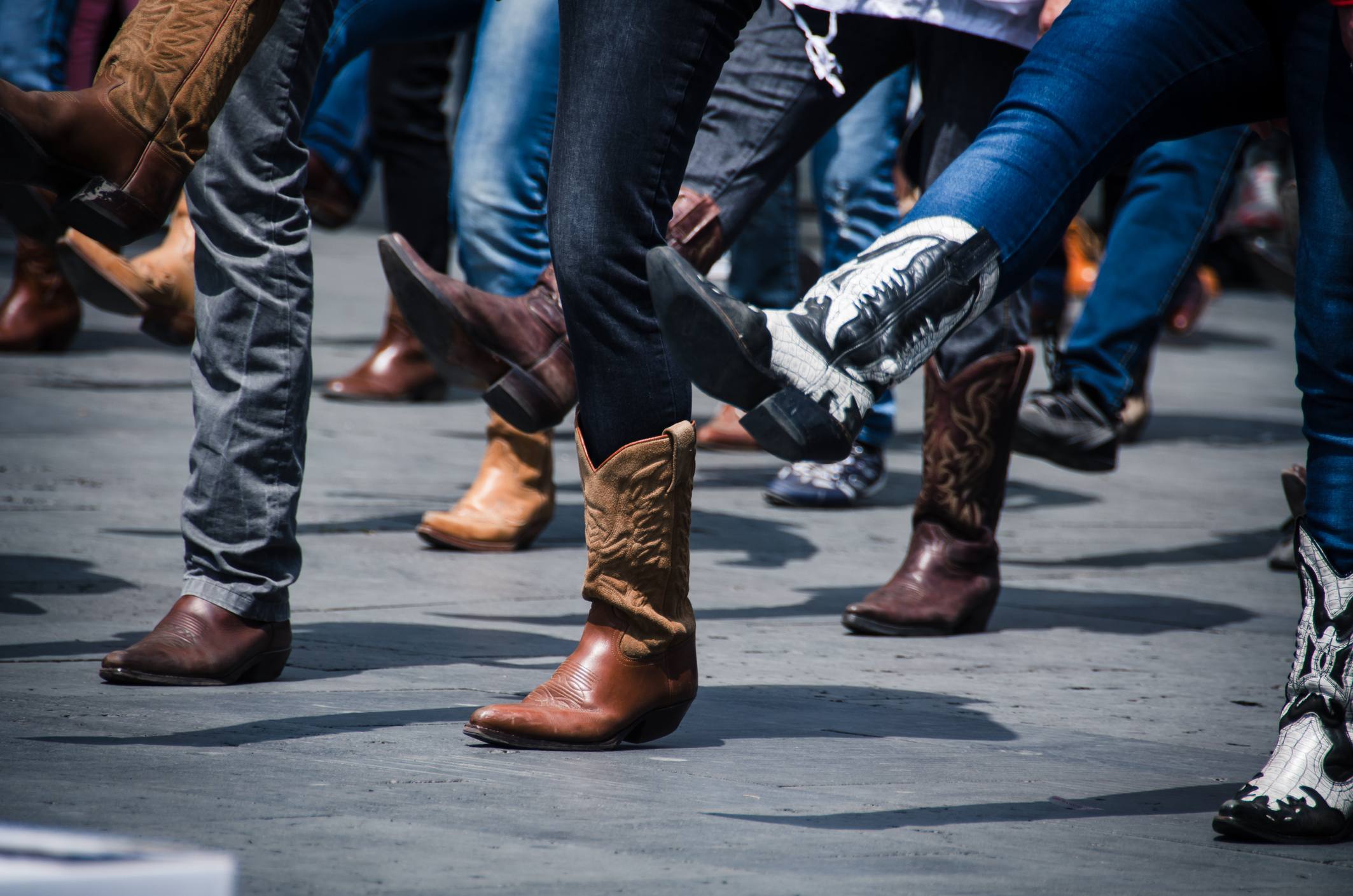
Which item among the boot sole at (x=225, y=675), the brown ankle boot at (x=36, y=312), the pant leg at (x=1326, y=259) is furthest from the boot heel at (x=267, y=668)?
the brown ankle boot at (x=36, y=312)

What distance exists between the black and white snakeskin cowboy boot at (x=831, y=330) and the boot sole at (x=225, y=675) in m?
1.06

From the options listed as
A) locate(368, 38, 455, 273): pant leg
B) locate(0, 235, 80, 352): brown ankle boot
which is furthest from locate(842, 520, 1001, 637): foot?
locate(0, 235, 80, 352): brown ankle boot

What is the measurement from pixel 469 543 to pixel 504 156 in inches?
34.0

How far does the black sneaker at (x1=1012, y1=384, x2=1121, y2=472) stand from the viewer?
380 cm

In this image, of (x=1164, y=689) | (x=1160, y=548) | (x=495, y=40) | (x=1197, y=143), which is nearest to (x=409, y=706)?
(x=1164, y=689)

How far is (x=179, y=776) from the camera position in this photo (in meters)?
1.84

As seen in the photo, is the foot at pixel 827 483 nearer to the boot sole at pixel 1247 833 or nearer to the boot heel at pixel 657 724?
the boot heel at pixel 657 724

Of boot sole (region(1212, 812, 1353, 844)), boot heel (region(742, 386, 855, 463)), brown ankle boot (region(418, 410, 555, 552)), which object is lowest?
brown ankle boot (region(418, 410, 555, 552))

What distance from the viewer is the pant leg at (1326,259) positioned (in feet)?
6.26

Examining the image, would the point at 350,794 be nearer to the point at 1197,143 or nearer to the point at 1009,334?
the point at 1009,334

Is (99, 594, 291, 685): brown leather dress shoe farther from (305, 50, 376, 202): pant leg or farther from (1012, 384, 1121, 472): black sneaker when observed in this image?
(305, 50, 376, 202): pant leg

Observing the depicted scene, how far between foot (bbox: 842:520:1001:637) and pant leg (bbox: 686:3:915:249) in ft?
2.40

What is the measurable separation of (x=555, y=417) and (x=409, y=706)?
30.0 inches

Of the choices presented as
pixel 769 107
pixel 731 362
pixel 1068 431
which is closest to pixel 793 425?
pixel 731 362
